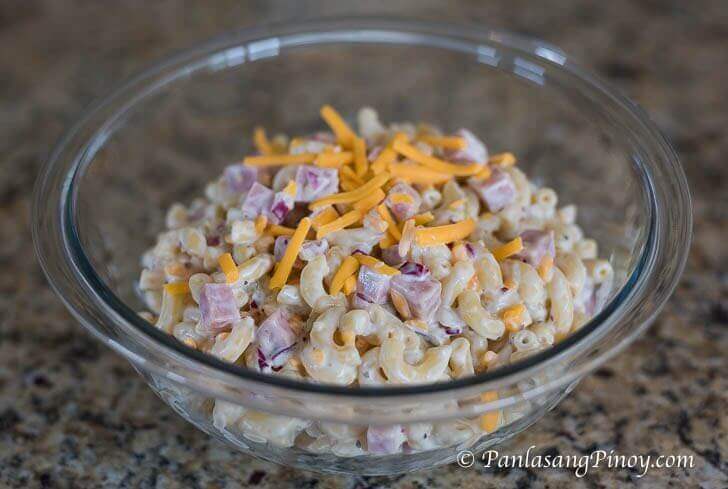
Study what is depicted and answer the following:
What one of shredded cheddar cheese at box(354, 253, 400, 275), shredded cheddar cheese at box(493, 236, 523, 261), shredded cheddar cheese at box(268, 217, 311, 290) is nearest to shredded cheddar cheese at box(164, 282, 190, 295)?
shredded cheddar cheese at box(268, 217, 311, 290)

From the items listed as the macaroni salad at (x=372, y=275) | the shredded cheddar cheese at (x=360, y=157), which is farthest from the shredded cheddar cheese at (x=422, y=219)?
the shredded cheddar cheese at (x=360, y=157)

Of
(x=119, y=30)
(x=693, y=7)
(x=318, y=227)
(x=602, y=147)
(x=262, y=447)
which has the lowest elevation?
(x=262, y=447)

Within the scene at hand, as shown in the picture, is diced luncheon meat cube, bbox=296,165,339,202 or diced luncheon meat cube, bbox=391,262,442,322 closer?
diced luncheon meat cube, bbox=391,262,442,322

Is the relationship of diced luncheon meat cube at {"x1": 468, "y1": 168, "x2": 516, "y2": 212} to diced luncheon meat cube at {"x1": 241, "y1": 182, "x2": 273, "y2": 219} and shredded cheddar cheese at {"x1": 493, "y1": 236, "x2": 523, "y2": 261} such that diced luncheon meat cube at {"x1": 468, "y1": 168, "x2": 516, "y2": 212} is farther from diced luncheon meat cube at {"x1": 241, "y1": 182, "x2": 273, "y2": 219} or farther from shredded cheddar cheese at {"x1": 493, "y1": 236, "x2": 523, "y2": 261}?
diced luncheon meat cube at {"x1": 241, "y1": 182, "x2": 273, "y2": 219}

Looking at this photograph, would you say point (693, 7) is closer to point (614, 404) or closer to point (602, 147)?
point (602, 147)

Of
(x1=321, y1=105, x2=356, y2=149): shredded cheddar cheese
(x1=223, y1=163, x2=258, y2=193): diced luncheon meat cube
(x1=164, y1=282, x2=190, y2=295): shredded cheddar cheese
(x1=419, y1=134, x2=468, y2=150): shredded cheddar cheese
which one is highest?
(x1=419, y1=134, x2=468, y2=150): shredded cheddar cheese

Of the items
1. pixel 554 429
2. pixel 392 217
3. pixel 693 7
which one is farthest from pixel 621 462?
pixel 693 7

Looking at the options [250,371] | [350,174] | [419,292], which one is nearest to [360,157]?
[350,174]
